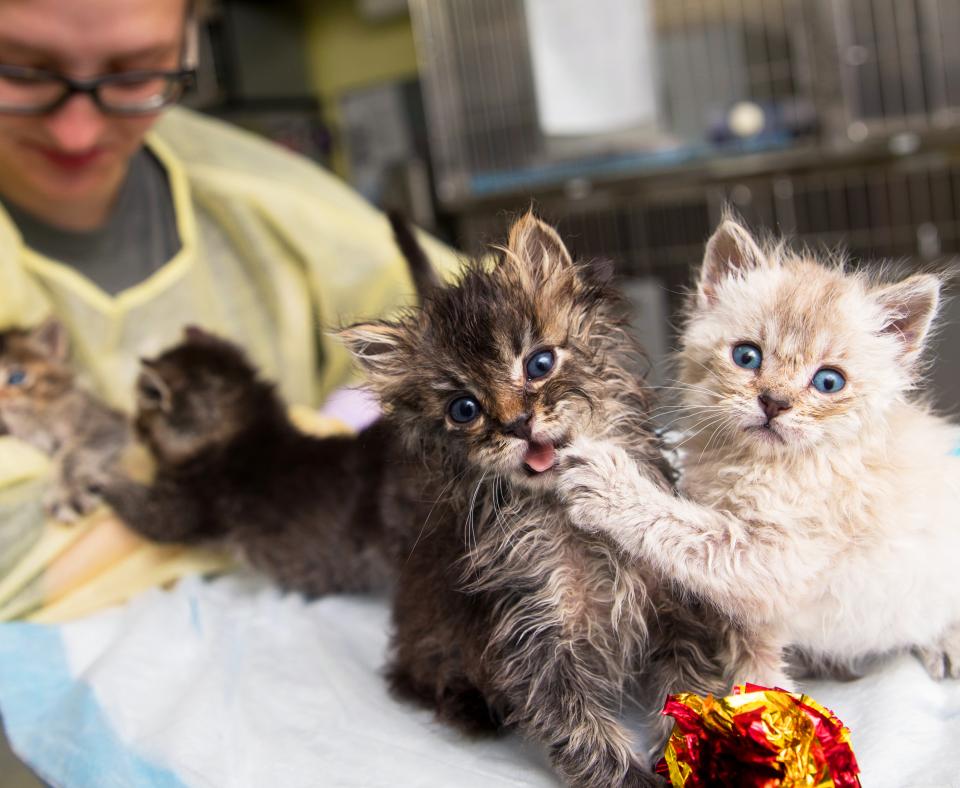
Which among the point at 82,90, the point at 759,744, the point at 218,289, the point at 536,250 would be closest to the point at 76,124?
the point at 82,90

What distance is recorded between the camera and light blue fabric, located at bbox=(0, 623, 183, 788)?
0.86m

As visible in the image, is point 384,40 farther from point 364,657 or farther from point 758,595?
point 758,595

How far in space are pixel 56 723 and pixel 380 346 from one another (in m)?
0.56

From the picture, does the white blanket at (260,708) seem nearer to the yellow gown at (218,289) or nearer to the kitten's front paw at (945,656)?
the kitten's front paw at (945,656)

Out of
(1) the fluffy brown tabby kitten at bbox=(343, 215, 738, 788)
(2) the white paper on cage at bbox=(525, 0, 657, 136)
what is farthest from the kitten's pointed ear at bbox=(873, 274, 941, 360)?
(2) the white paper on cage at bbox=(525, 0, 657, 136)

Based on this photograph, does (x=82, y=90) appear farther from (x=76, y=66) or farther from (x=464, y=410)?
(x=464, y=410)

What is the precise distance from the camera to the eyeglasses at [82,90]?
1105mm

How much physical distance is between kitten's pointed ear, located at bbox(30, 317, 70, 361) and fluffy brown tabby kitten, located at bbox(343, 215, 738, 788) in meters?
0.84

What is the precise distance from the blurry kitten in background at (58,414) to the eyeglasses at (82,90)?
393mm

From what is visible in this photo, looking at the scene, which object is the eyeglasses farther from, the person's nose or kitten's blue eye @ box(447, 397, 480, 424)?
kitten's blue eye @ box(447, 397, 480, 424)

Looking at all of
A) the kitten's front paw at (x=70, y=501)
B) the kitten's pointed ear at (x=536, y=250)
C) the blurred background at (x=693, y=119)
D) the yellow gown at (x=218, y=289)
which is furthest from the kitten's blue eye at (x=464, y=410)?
the blurred background at (x=693, y=119)

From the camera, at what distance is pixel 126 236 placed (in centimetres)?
149

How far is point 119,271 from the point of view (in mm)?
1464

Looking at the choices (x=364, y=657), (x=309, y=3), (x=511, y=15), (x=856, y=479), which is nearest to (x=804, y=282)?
A: (x=856, y=479)
